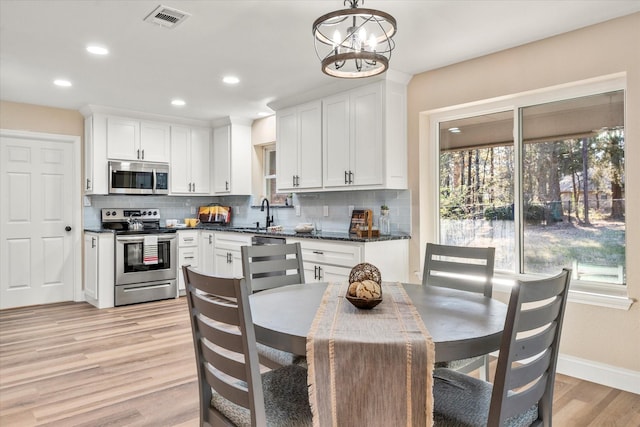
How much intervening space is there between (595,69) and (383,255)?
2.04 meters

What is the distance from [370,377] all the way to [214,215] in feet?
16.7

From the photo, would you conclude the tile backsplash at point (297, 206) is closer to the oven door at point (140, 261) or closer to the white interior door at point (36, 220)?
the white interior door at point (36, 220)

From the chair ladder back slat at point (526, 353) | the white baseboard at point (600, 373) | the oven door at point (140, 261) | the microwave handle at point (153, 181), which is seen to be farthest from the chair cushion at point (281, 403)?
the microwave handle at point (153, 181)

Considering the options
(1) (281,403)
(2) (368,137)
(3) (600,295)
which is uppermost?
(2) (368,137)

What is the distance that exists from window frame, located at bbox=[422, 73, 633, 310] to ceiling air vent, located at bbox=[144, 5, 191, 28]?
2226 mm


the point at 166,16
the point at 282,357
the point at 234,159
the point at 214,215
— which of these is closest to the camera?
the point at 282,357

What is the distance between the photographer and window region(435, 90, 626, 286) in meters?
2.94

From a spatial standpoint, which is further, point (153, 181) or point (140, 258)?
point (153, 181)

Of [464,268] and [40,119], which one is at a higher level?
[40,119]

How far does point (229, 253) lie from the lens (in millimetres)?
5289

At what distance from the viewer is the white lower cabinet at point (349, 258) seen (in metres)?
3.64

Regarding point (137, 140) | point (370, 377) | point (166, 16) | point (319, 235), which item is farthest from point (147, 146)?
point (370, 377)

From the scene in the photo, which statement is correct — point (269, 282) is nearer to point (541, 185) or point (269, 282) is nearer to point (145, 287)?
point (541, 185)

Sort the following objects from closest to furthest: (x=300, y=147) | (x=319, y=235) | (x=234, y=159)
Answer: (x=319, y=235)
(x=300, y=147)
(x=234, y=159)
